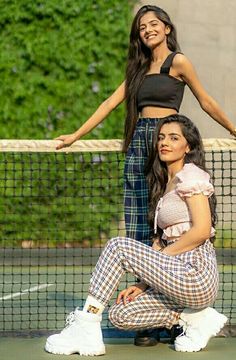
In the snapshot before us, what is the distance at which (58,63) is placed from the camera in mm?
14758

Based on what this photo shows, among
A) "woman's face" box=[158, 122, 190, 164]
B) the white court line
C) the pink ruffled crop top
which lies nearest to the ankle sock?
the pink ruffled crop top

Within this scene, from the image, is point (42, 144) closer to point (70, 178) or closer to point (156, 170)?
point (156, 170)

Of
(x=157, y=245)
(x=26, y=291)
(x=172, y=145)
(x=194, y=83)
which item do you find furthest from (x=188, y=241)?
(x=26, y=291)

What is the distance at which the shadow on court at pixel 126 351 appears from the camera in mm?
6215

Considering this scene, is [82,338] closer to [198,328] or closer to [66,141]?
[198,328]

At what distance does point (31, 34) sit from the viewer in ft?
48.2

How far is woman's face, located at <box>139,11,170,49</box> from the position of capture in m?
6.86

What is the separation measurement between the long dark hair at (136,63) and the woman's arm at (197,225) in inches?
32.3

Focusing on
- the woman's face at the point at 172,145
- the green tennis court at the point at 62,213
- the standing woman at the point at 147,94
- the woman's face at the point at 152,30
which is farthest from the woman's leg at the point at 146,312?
the green tennis court at the point at 62,213

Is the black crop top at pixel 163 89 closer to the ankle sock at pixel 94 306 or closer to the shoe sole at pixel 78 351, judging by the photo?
the ankle sock at pixel 94 306

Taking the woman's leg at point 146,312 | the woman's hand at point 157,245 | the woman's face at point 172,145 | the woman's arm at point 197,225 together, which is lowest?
the woman's leg at point 146,312

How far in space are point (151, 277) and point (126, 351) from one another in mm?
474

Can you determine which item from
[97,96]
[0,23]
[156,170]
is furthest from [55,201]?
[156,170]

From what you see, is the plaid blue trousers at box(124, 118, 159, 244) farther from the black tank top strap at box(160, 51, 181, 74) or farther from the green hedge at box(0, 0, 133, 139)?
the green hedge at box(0, 0, 133, 139)
